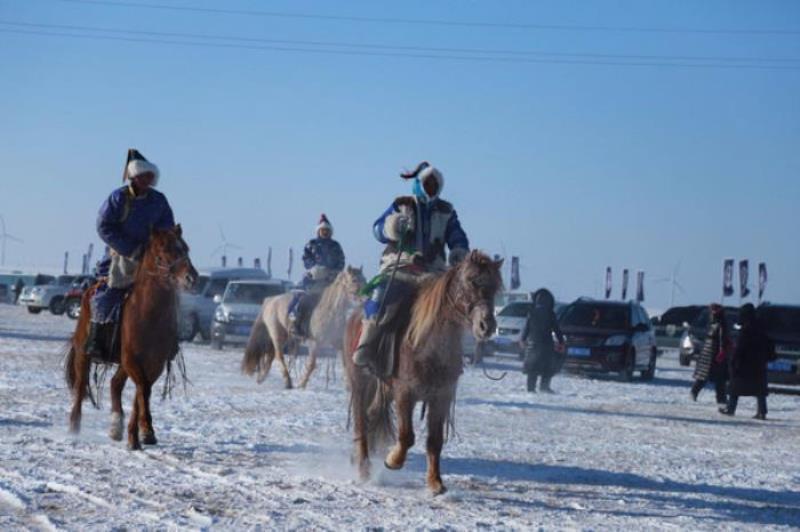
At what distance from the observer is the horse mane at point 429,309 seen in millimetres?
8680

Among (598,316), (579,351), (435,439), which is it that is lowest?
(435,439)

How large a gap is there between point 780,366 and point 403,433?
16.7 meters

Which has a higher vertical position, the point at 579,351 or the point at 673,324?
the point at 673,324

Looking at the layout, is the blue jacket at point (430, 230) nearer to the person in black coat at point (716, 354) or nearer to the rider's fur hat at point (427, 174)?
the rider's fur hat at point (427, 174)

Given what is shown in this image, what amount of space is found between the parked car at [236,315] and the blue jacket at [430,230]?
66.0 ft

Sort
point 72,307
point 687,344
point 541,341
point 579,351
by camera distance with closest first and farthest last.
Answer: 1. point 541,341
2. point 579,351
3. point 687,344
4. point 72,307

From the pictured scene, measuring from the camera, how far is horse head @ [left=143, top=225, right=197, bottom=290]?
10.0 m

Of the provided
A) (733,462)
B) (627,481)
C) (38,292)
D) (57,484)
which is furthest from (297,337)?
(38,292)

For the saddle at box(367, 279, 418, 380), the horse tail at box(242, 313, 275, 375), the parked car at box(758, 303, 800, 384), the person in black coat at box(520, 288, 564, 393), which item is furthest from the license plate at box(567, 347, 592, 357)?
the saddle at box(367, 279, 418, 380)

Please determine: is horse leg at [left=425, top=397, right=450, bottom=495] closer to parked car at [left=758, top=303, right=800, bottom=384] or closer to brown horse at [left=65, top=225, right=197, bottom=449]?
brown horse at [left=65, top=225, right=197, bottom=449]

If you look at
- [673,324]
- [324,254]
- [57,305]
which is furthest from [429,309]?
[673,324]

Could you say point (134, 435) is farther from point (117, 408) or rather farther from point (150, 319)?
point (150, 319)

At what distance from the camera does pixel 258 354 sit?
771 inches

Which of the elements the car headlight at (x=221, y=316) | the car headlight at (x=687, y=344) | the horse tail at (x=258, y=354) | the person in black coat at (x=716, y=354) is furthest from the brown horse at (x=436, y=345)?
the car headlight at (x=687, y=344)
